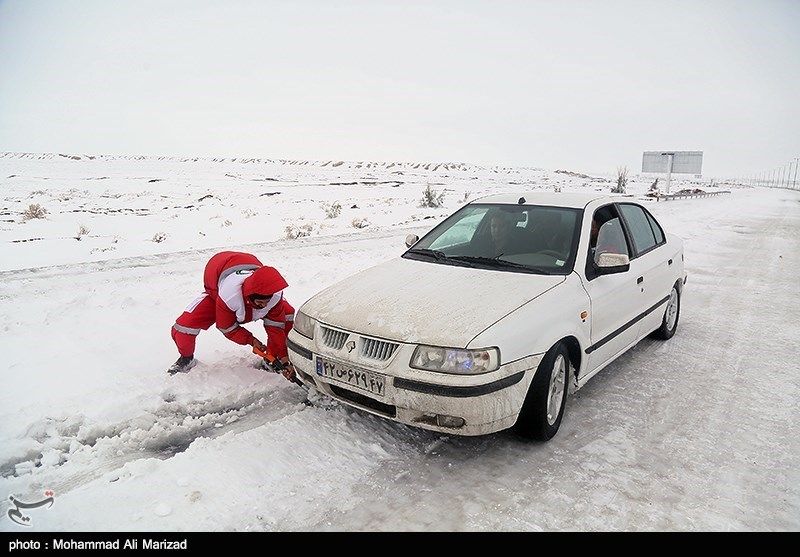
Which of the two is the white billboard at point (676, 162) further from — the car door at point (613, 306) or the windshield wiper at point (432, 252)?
the windshield wiper at point (432, 252)

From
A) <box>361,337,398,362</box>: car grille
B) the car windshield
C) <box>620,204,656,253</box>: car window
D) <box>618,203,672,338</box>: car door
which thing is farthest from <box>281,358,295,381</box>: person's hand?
<box>620,204,656,253</box>: car window

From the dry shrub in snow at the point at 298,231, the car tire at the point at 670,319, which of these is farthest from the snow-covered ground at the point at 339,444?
the dry shrub in snow at the point at 298,231

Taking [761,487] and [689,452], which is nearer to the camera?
[761,487]

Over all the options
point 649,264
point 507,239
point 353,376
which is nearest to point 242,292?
point 353,376

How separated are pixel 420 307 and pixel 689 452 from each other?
1938 mm

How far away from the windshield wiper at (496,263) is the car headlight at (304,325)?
4.28 ft

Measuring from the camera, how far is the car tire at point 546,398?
10.5 feet

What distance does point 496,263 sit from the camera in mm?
3986

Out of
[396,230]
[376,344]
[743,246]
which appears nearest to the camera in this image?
[376,344]

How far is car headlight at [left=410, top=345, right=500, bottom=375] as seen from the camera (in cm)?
290

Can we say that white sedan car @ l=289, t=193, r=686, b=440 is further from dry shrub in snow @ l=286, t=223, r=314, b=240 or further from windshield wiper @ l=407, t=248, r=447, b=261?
dry shrub in snow @ l=286, t=223, r=314, b=240
